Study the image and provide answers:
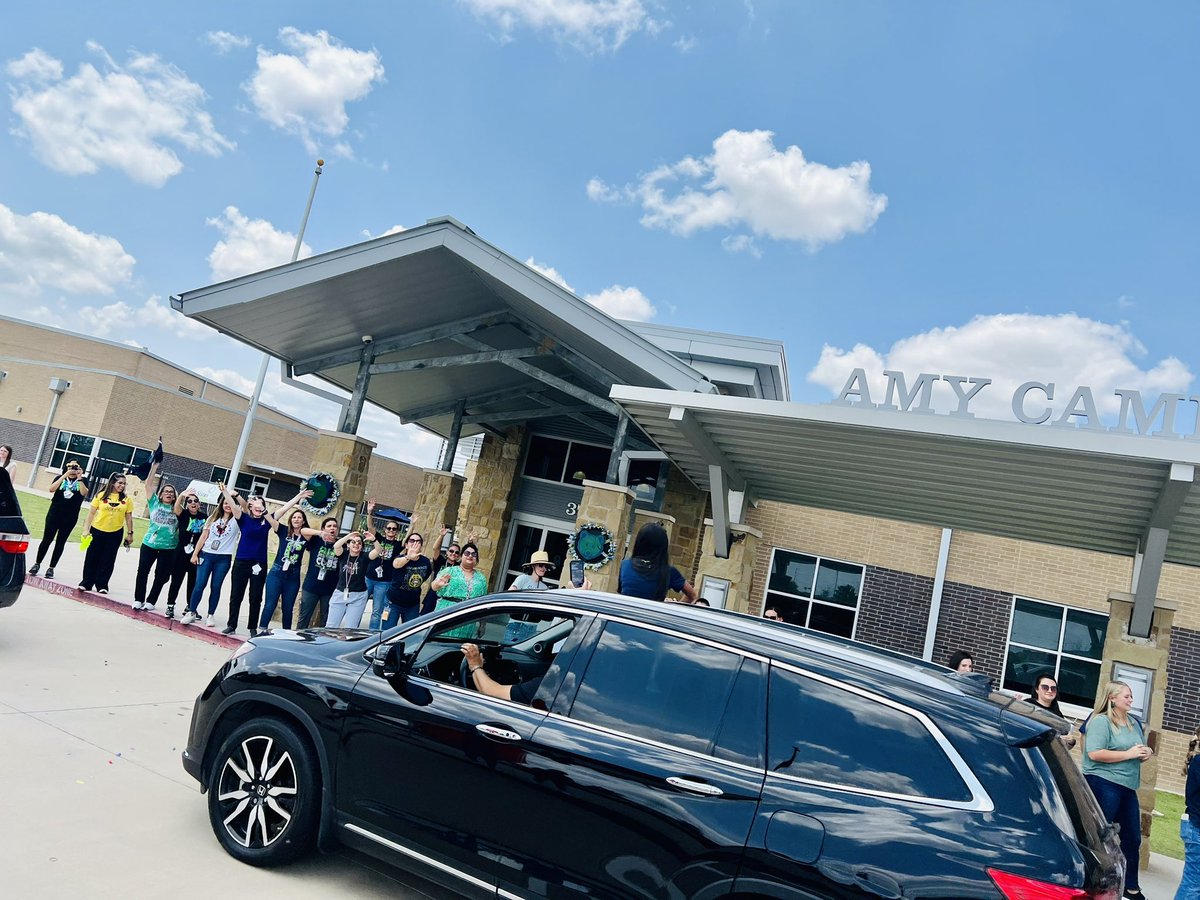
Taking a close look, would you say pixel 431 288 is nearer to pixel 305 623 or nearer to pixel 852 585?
pixel 305 623

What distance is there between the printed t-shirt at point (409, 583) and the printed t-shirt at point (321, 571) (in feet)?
2.83

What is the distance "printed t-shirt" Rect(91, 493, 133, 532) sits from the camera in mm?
10156

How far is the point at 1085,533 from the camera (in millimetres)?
9906

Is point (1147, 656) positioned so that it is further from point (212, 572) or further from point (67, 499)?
point (67, 499)

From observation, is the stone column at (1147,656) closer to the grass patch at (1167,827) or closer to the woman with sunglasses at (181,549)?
the grass patch at (1167,827)

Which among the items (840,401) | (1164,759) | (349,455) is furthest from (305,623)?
(1164,759)

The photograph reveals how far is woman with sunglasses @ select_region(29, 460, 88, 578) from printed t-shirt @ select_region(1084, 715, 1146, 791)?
429 inches

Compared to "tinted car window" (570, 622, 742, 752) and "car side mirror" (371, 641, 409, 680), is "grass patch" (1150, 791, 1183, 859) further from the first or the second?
"car side mirror" (371, 641, 409, 680)

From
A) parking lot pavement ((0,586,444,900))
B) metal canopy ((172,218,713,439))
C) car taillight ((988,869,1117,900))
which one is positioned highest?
metal canopy ((172,218,713,439))

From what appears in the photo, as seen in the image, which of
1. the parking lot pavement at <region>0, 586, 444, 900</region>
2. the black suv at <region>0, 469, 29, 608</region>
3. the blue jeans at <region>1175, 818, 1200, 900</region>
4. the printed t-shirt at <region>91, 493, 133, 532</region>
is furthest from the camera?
the printed t-shirt at <region>91, 493, 133, 532</region>

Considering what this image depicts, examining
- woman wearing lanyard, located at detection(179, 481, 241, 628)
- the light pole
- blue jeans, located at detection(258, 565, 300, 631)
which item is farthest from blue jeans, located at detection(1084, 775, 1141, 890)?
the light pole

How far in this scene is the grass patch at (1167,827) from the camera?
941 cm

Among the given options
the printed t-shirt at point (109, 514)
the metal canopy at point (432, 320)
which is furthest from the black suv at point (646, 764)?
the printed t-shirt at point (109, 514)

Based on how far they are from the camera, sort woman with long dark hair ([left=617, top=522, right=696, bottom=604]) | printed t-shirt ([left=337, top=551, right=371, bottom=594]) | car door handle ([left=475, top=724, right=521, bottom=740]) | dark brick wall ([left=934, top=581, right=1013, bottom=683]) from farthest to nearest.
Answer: dark brick wall ([left=934, top=581, right=1013, bottom=683]) < printed t-shirt ([left=337, top=551, right=371, bottom=594]) < woman with long dark hair ([left=617, top=522, right=696, bottom=604]) < car door handle ([left=475, top=724, right=521, bottom=740])
